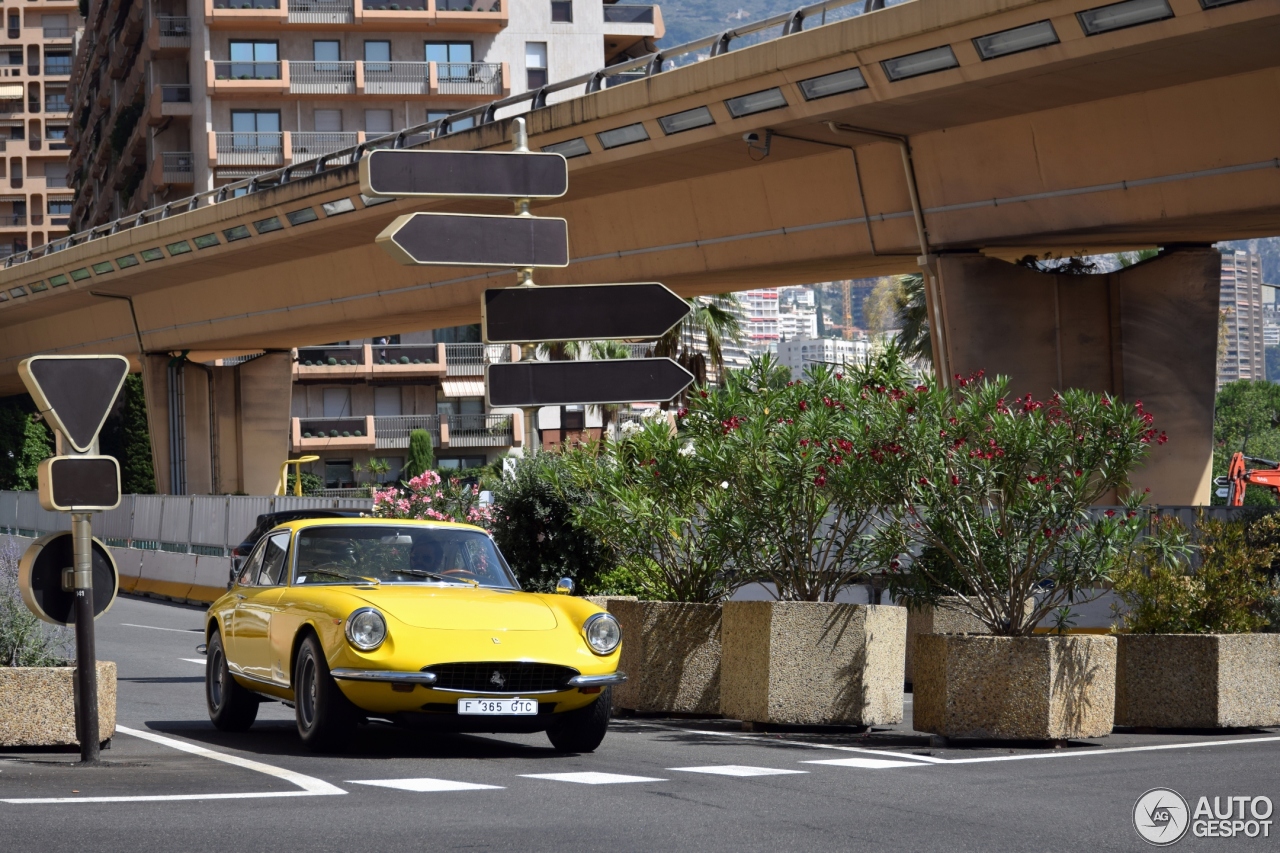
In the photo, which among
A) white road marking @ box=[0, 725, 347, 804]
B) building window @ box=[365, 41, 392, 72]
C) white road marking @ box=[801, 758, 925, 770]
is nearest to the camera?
white road marking @ box=[0, 725, 347, 804]

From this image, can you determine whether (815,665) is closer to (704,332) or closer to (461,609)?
(461,609)

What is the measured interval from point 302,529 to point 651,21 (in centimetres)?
7268

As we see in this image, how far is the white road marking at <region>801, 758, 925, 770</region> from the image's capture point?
383 inches

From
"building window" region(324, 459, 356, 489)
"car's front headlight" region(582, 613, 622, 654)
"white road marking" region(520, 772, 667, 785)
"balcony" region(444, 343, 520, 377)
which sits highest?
"balcony" region(444, 343, 520, 377)

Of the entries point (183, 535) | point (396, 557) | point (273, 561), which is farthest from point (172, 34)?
point (396, 557)

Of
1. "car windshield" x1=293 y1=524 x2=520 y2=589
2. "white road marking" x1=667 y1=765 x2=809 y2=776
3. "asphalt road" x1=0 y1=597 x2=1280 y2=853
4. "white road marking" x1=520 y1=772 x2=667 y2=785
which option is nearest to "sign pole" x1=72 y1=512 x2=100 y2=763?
"asphalt road" x1=0 y1=597 x2=1280 y2=853

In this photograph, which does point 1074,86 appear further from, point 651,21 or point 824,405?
point 651,21

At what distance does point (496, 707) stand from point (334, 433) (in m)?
71.3

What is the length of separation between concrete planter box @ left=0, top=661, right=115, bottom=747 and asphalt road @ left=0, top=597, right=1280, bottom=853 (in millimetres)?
130

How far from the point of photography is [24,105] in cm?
13700

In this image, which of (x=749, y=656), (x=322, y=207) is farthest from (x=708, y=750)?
(x=322, y=207)

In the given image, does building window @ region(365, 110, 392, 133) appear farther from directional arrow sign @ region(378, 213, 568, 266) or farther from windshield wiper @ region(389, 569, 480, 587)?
windshield wiper @ region(389, 569, 480, 587)

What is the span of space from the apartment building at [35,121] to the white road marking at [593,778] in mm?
134348

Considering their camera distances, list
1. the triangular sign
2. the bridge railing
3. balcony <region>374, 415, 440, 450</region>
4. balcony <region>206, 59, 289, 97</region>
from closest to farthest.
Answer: the triangular sign → the bridge railing → balcony <region>206, 59, 289, 97</region> → balcony <region>374, 415, 440, 450</region>
